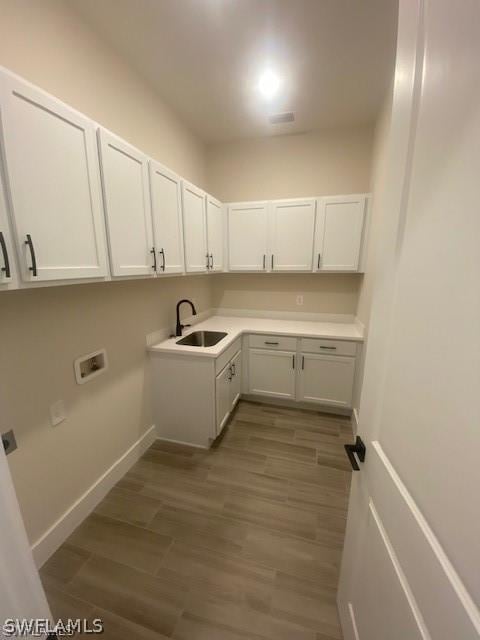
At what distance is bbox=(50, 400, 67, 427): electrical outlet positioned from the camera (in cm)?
134

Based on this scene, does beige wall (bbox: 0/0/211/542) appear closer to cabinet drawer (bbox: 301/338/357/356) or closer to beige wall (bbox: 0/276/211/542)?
beige wall (bbox: 0/276/211/542)

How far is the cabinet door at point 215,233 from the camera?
8.17 feet

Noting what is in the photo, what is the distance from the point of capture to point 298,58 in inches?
67.7

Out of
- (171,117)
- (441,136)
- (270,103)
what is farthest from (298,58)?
(441,136)

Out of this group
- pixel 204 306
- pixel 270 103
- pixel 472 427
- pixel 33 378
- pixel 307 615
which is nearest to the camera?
pixel 472 427

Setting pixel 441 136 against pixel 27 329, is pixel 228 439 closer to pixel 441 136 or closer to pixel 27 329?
pixel 27 329

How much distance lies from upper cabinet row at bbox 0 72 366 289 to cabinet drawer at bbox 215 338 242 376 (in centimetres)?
78

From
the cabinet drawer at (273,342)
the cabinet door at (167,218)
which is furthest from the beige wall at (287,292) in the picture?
the cabinet door at (167,218)

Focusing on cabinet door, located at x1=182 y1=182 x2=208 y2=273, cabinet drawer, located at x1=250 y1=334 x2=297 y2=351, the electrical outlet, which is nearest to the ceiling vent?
cabinet door, located at x1=182 y1=182 x2=208 y2=273

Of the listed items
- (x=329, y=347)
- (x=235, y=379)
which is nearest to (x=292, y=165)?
(x=329, y=347)

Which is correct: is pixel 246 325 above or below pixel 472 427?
below

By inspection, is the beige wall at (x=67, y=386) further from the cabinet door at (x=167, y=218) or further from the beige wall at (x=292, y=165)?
the beige wall at (x=292, y=165)

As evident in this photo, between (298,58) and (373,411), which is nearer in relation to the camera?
(373,411)

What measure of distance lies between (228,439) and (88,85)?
8.89ft
